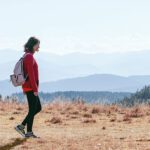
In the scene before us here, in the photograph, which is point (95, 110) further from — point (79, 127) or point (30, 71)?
point (30, 71)

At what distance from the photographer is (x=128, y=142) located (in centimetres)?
1298

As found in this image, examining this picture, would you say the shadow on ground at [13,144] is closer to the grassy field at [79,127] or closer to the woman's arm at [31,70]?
the grassy field at [79,127]

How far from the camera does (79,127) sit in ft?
58.0

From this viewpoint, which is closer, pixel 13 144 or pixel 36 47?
pixel 13 144

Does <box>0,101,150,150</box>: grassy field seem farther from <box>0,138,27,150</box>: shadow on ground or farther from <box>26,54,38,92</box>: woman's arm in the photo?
<box>26,54,38,92</box>: woman's arm

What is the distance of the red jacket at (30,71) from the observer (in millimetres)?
13117

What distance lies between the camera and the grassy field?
40.9 ft

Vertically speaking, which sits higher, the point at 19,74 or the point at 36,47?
the point at 36,47

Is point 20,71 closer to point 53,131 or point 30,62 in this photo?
point 30,62

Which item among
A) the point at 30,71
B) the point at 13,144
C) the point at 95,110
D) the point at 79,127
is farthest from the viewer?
the point at 95,110

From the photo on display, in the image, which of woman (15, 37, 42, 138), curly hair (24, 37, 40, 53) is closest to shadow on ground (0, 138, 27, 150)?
woman (15, 37, 42, 138)

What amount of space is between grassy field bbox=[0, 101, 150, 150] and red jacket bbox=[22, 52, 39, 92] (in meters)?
1.19

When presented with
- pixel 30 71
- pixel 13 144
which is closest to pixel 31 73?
pixel 30 71

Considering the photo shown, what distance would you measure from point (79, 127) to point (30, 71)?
499 centimetres
